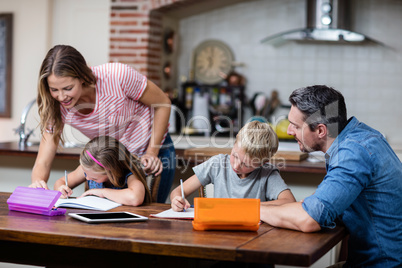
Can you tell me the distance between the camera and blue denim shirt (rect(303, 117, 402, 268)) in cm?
172

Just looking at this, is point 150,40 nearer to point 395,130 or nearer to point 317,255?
point 395,130

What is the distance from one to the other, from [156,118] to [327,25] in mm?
2936

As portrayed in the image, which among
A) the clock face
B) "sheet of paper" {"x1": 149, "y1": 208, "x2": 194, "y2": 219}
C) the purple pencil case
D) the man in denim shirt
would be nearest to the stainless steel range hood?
the clock face

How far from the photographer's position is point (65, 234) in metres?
1.65

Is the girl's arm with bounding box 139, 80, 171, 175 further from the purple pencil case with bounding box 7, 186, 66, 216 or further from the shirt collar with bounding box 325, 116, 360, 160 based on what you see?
the shirt collar with bounding box 325, 116, 360, 160

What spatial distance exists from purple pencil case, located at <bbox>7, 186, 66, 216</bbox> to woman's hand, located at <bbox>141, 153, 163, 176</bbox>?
590 mm

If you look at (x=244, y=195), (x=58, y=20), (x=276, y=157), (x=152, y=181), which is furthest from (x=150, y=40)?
(x=244, y=195)

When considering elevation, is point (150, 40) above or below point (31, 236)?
above

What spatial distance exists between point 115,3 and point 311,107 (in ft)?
12.4

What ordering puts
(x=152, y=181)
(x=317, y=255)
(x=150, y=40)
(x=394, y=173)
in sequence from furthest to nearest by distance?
Result: 1. (x=150, y=40)
2. (x=152, y=181)
3. (x=394, y=173)
4. (x=317, y=255)

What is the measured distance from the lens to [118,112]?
101 inches

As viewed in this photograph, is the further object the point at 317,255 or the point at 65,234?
the point at 65,234

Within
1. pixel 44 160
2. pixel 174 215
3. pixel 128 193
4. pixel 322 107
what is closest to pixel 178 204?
pixel 174 215

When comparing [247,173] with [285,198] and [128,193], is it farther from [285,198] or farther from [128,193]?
[128,193]
